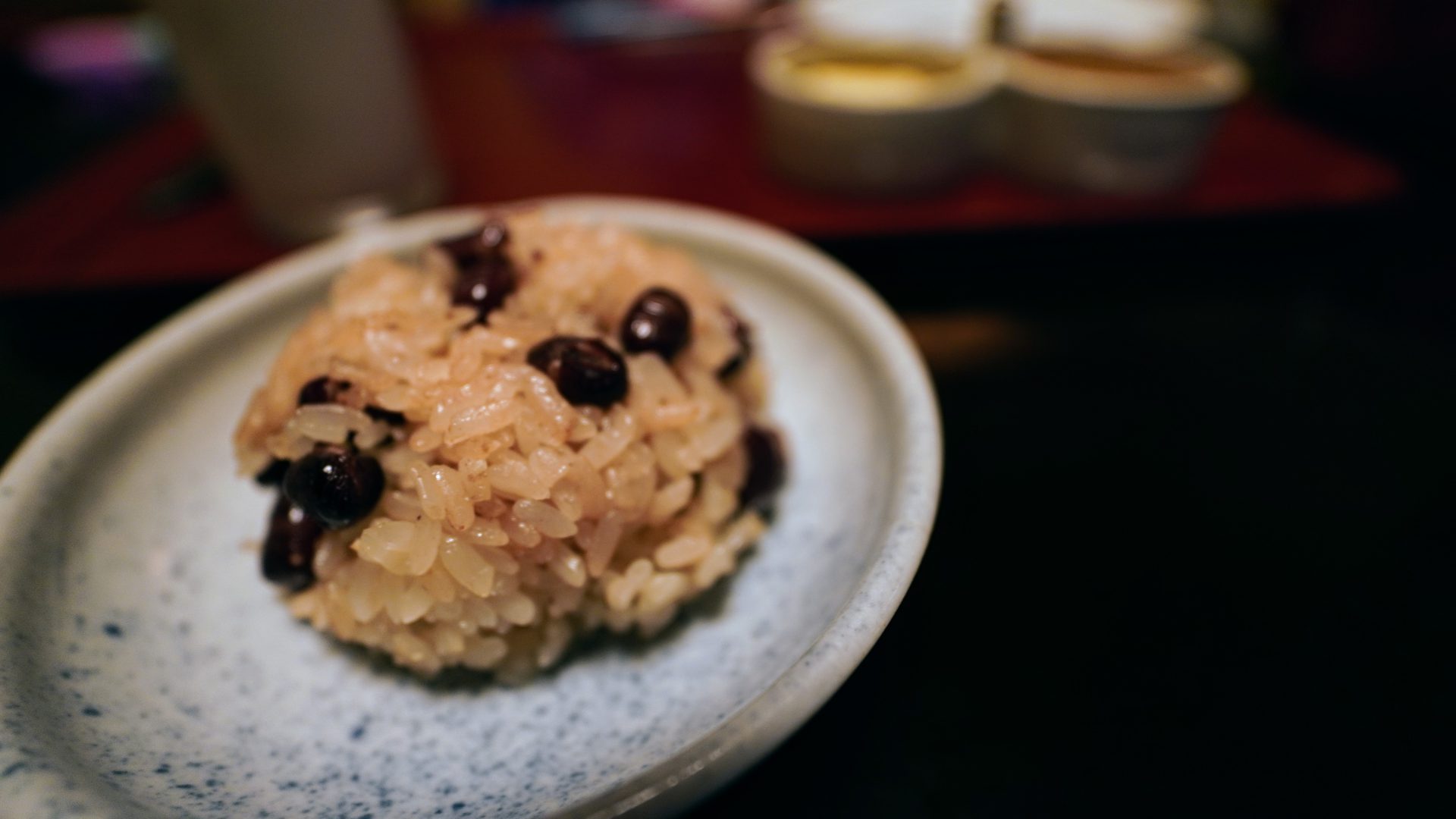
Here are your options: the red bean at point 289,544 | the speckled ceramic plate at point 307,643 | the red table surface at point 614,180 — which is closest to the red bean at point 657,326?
the speckled ceramic plate at point 307,643

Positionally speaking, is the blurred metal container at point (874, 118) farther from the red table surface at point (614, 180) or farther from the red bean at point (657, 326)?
the red bean at point (657, 326)

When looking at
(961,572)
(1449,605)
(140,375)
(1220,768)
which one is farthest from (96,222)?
(1449,605)

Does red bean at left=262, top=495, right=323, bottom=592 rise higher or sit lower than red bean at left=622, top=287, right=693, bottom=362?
lower

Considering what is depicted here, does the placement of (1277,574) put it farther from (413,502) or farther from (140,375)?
(140,375)

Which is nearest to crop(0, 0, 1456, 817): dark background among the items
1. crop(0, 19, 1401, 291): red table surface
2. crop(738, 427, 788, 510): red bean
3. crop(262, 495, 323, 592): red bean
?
crop(0, 19, 1401, 291): red table surface

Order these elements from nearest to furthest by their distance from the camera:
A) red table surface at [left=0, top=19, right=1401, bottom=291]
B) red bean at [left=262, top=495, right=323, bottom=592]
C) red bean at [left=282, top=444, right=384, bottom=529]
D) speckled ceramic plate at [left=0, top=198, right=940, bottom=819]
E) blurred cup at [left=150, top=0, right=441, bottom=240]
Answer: speckled ceramic plate at [left=0, top=198, right=940, bottom=819], red bean at [left=282, top=444, right=384, bottom=529], red bean at [left=262, top=495, right=323, bottom=592], blurred cup at [left=150, top=0, right=441, bottom=240], red table surface at [left=0, top=19, right=1401, bottom=291]

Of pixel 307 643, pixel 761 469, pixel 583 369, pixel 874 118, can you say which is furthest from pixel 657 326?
pixel 874 118

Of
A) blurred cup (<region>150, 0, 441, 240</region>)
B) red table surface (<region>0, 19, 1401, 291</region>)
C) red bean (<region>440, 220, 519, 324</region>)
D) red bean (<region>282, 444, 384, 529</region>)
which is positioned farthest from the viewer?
red table surface (<region>0, 19, 1401, 291</region>)

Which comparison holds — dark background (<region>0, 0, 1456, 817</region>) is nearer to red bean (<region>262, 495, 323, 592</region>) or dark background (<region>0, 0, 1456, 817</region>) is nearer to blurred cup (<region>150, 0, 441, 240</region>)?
blurred cup (<region>150, 0, 441, 240</region>)
